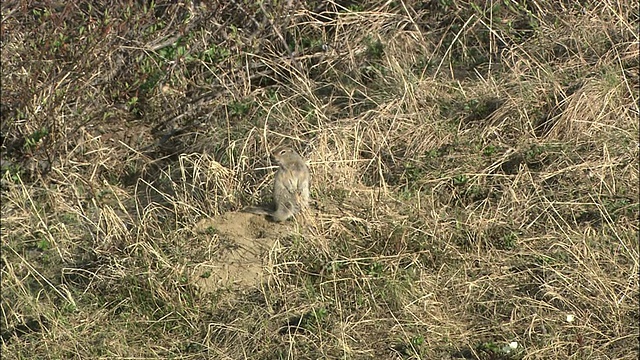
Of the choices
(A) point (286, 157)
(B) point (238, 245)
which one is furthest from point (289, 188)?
(B) point (238, 245)

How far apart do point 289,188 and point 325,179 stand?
50 cm

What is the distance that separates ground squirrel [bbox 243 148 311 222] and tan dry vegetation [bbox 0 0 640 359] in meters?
0.09

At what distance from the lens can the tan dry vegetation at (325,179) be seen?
5578 millimetres

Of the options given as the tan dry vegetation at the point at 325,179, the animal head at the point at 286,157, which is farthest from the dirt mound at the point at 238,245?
the animal head at the point at 286,157

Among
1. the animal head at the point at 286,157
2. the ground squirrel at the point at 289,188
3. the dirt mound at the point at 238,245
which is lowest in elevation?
the dirt mound at the point at 238,245

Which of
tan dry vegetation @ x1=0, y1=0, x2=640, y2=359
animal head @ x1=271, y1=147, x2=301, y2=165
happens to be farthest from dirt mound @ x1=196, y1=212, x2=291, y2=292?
animal head @ x1=271, y1=147, x2=301, y2=165

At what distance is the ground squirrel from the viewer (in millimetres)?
6086

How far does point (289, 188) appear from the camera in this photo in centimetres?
611

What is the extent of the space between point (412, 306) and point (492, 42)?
3.08 metres

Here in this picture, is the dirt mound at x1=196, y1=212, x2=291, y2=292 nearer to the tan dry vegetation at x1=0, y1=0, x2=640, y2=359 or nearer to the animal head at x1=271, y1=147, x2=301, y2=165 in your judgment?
the tan dry vegetation at x1=0, y1=0, x2=640, y2=359

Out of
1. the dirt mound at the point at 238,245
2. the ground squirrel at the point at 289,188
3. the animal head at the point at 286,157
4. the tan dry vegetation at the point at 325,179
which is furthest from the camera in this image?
the animal head at the point at 286,157

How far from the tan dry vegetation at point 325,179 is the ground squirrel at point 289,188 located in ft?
0.28

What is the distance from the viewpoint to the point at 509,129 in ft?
22.8

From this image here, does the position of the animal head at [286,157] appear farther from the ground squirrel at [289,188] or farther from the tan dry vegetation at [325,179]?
the tan dry vegetation at [325,179]
